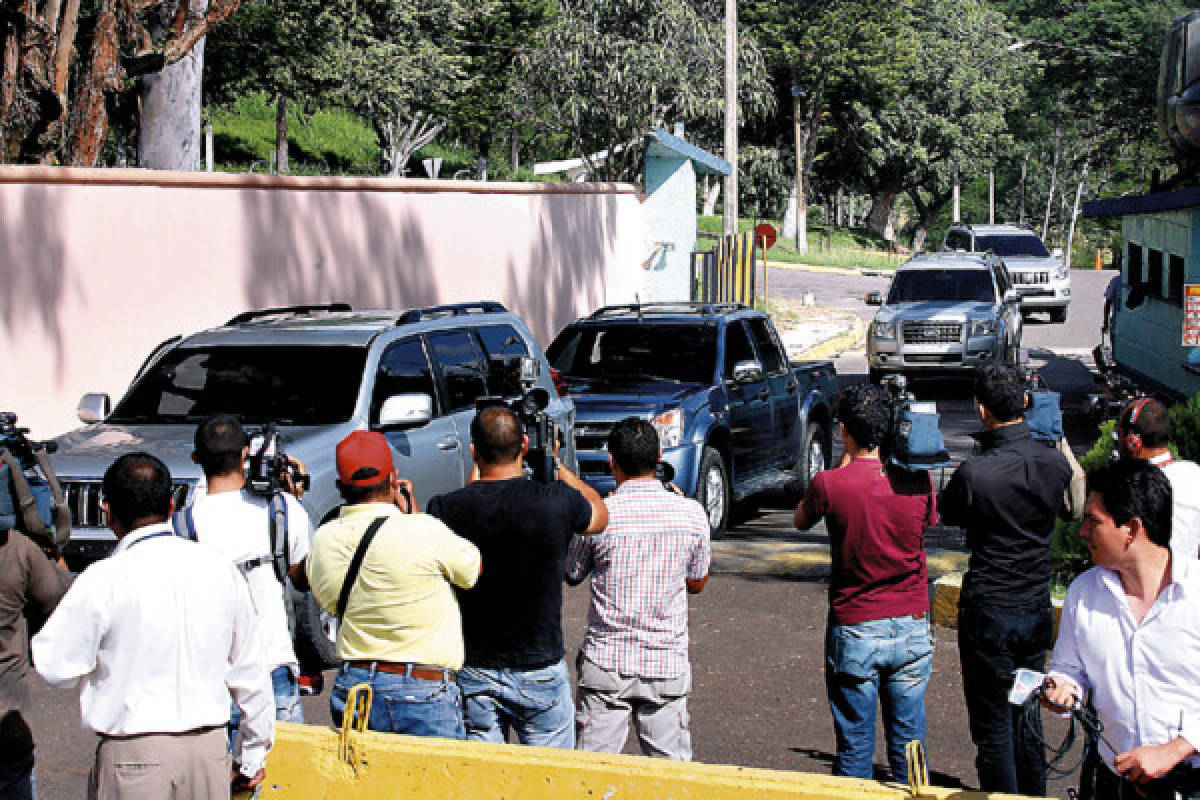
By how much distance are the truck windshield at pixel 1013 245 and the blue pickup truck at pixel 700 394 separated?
23.0m

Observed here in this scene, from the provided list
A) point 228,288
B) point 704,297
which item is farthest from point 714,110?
point 228,288

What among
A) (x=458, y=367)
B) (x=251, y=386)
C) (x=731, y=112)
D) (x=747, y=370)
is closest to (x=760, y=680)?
(x=458, y=367)

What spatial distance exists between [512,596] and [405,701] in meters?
0.51

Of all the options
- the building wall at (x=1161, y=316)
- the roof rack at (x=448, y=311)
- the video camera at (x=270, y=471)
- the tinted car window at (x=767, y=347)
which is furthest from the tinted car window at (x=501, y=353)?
the building wall at (x=1161, y=316)

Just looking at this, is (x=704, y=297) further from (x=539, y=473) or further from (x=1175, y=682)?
(x=1175, y=682)

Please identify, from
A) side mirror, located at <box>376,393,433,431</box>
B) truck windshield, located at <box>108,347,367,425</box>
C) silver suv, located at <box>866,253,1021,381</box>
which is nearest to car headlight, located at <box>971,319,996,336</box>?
silver suv, located at <box>866,253,1021,381</box>

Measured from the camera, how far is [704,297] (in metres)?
27.7

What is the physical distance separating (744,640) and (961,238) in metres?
30.4

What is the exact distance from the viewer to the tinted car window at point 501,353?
10.3m

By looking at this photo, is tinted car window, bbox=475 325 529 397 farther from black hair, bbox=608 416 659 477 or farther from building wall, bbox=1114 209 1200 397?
building wall, bbox=1114 209 1200 397

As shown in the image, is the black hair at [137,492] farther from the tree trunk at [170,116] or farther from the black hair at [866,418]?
the tree trunk at [170,116]

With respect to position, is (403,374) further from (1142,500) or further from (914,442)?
(1142,500)

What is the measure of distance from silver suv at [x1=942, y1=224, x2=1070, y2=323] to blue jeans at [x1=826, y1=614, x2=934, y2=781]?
91.8 ft

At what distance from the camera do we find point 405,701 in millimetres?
4934
